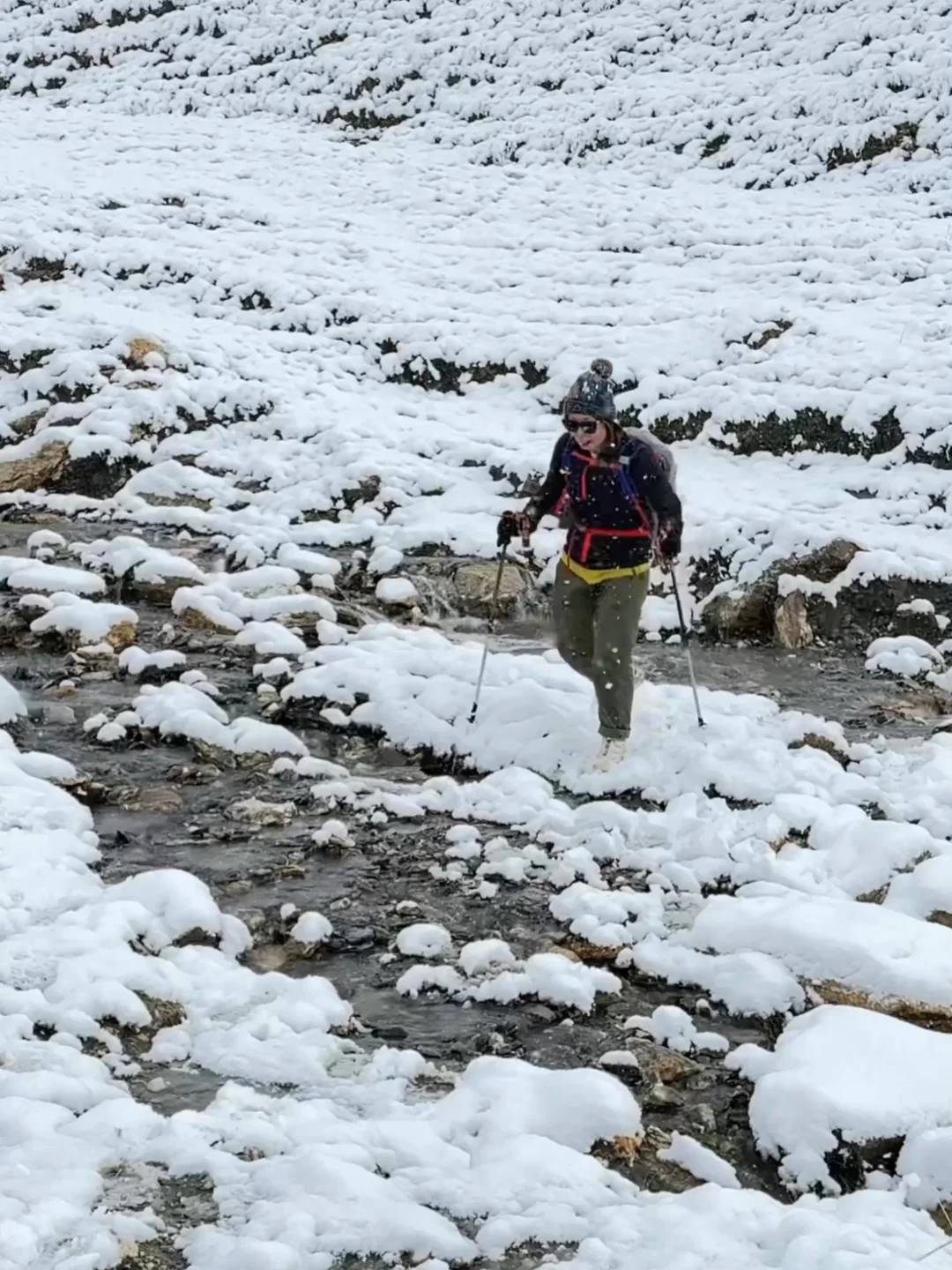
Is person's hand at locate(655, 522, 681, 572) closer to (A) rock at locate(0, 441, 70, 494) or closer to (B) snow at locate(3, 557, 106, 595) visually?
(B) snow at locate(3, 557, 106, 595)

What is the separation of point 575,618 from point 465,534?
369 cm

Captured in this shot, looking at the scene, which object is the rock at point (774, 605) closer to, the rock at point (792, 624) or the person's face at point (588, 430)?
the rock at point (792, 624)

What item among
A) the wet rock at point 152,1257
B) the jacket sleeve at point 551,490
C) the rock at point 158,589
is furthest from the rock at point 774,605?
the wet rock at point 152,1257

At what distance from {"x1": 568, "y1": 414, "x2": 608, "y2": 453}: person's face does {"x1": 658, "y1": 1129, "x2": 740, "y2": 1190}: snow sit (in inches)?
154

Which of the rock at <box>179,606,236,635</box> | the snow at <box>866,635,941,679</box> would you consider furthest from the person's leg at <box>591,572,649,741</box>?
the rock at <box>179,606,236,635</box>

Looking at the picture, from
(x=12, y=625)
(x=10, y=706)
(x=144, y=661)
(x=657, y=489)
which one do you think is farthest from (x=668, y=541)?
(x=12, y=625)

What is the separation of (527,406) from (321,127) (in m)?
12.1

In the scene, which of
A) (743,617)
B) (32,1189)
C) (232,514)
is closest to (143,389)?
(232,514)

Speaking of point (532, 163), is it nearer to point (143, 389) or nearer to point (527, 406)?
point (527, 406)

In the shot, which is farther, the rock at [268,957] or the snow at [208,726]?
the snow at [208,726]

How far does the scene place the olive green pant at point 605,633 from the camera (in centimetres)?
656

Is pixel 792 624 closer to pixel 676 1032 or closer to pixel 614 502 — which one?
pixel 614 502

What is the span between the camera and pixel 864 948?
4.41 metres

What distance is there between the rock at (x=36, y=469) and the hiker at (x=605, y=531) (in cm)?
643
